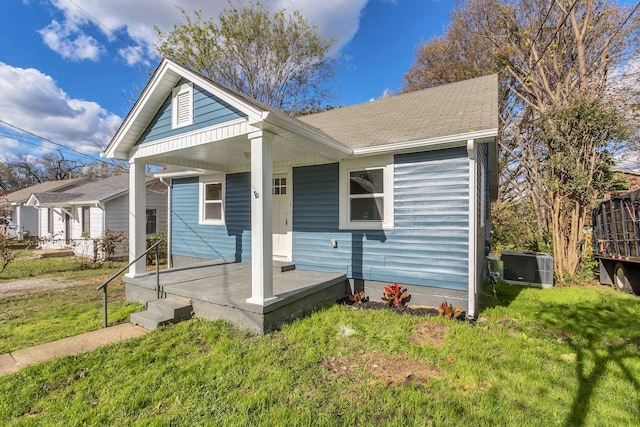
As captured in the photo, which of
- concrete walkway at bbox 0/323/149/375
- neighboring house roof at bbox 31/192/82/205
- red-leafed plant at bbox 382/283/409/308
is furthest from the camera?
neighboring house roof at bbox 31/192/82/205

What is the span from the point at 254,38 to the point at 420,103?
1307 cm

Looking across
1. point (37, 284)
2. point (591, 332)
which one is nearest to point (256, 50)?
point (37, 284)

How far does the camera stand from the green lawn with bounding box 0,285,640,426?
2486mm

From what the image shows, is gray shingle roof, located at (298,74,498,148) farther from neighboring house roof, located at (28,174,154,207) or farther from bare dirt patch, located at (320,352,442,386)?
neighboring house roof, located at (28,174,154,207)

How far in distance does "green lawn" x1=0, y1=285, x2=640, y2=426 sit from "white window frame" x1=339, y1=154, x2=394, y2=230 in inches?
74.4

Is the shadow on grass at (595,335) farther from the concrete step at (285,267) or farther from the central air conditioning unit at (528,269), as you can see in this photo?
the concrete step at (285,267)

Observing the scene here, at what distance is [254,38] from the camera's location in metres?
16.7

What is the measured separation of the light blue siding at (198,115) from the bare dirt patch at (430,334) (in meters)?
4.00

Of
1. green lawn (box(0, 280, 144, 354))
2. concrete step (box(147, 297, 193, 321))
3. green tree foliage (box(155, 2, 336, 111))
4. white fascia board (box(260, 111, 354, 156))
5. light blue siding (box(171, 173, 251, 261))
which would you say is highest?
green tree foliage (box(155, 2, 336, 111))

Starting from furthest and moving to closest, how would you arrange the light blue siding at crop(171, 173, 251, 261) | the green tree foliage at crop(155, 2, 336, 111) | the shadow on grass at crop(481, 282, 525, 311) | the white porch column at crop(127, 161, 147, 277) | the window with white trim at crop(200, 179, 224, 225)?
1. the green tree foliage at crop(155, 2, 336, 111)
2. the window with white trim at crop(200, 179, 224, 225)
3. the light blue siding at crop(171, 173, 251, 261)
4. the white porch column at crop(127, 161, 147, 277)
5. the shadow on grass at crop(481, 282, 525, 311)

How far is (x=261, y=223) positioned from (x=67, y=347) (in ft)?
9.38

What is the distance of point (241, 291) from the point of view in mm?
4902

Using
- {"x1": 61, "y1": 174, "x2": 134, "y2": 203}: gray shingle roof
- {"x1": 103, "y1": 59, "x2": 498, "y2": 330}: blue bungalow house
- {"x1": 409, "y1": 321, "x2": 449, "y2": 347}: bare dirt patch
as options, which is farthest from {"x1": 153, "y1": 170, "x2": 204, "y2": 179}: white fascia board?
{"x1": 409, "y1": 321, "x2": 449, "y2": 347}: bare dirt patch

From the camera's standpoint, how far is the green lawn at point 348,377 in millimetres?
2486
